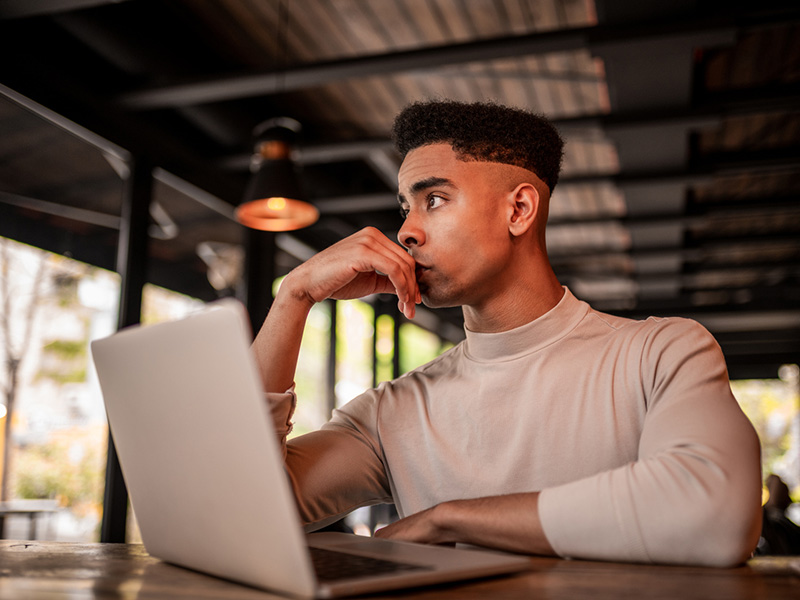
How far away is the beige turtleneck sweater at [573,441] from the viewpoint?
2.97 ft

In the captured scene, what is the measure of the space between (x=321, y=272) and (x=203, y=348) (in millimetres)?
684

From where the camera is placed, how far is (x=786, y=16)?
2.87 metres

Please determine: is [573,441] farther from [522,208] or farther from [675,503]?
[522,208]

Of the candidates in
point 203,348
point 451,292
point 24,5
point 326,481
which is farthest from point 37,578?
point 24,5

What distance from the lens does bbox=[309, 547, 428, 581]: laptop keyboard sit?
75cm

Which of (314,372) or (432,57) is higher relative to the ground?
(432,57)

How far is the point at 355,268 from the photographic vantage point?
1354 millimetres

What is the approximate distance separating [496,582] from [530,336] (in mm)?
704

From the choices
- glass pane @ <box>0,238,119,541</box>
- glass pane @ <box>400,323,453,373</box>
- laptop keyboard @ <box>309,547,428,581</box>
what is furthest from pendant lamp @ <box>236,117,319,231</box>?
glass pane @ <box>400,323,453,373</box>

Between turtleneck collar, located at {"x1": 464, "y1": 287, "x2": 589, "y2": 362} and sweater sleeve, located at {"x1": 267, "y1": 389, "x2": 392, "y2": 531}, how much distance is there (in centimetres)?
28

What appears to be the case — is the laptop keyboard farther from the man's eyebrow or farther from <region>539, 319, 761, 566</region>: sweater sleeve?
the man's eyebrow

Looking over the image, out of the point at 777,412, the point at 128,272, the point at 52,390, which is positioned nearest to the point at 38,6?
the point at 128,272

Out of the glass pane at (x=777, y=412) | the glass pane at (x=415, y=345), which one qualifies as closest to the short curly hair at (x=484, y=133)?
the glass pane at (x=415, y=345)

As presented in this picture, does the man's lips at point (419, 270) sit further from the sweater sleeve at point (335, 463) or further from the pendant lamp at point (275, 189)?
the pendant lamp at point (275, 189)
